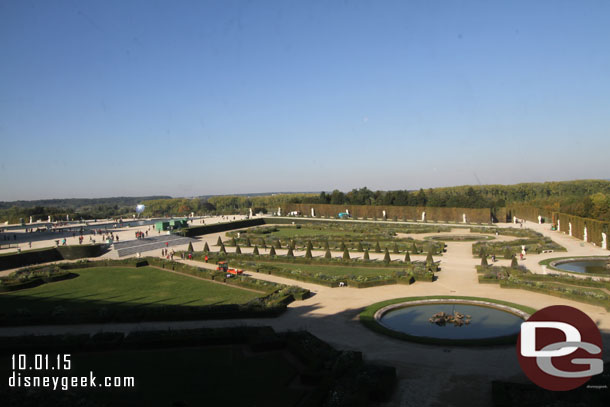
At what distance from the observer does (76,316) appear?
18.9 m

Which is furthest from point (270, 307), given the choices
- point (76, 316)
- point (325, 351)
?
point (76, 316)

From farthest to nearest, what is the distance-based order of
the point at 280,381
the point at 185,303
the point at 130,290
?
1. the point at 130,290
2. the point at 185,303
3. the point at 280,381

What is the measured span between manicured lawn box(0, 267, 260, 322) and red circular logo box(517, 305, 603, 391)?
14.6 metres

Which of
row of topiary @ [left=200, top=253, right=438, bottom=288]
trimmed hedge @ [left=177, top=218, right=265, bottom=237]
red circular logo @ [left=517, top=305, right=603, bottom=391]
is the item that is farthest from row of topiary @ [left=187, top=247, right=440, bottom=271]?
red circular logo @ [left=517, top=305, right=603, bottom=391]

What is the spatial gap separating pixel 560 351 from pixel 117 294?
864 inches

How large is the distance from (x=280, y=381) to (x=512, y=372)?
6762 mm

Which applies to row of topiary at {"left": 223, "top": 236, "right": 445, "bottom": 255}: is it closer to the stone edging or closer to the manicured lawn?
the manicured lawn

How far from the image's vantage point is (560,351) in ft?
30.9

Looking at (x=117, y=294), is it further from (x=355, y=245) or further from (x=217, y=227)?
(x=217, y=227)

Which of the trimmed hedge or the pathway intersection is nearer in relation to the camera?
the pathway intersection

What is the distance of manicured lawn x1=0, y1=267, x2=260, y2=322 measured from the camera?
71.3 feet

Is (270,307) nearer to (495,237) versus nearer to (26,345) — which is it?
(26,345)

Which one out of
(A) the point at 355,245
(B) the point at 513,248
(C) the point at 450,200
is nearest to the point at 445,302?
(B) the point at 513,248

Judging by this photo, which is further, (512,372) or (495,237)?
(495,237)
